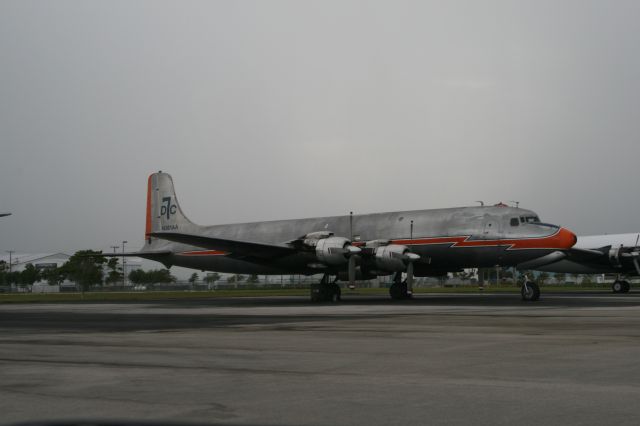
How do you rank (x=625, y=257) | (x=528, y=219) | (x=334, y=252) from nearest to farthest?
1. (x=528, y=219)
2. (x=334, y=252)
3. (x=625, y=257)

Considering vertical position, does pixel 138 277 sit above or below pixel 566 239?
below

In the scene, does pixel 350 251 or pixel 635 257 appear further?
pixel 635 257

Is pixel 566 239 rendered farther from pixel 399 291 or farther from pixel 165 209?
pixel 165 209

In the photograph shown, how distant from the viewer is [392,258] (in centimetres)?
3403

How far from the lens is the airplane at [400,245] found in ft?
107

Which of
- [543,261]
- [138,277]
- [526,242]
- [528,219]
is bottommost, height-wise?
[138,277]

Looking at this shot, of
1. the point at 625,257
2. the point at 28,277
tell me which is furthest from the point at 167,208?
the point at 28,277

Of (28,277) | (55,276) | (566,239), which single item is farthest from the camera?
(28,277)

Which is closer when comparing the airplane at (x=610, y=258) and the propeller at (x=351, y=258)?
the propeller at (x=351, y=258)

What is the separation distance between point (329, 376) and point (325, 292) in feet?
88.1

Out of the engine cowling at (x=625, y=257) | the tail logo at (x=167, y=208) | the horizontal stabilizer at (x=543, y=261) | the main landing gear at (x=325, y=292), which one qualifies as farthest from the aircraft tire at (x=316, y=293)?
the engine cowling at (x=625, y=257)

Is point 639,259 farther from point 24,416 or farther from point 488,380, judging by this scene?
point 24,416

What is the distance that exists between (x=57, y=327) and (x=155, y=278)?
136561 mm

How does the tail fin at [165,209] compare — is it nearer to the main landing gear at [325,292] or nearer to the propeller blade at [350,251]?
the main landing gear at [325,292]
